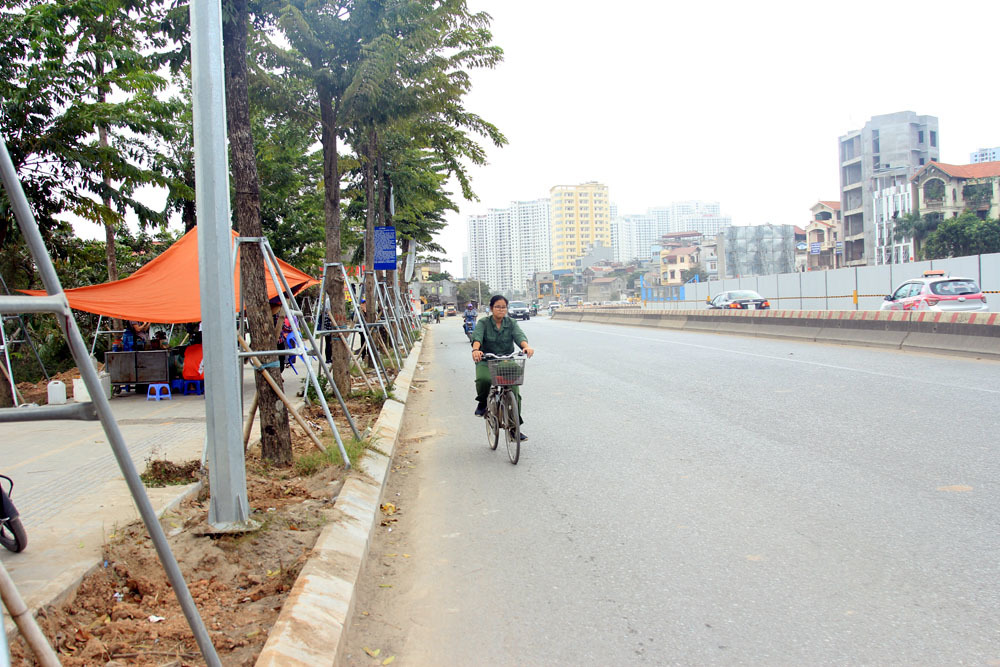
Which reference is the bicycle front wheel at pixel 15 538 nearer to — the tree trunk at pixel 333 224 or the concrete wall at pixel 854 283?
the tree trunk at pixel 333 224

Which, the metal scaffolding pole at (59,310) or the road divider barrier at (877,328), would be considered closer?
the metal scaffolding pole at (59,310)

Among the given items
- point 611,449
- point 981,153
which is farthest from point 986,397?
point 981,153

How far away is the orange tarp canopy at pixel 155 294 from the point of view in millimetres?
13516

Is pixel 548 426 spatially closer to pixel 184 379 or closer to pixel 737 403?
pixel 737 403

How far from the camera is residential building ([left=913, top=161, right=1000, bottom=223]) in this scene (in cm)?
6097

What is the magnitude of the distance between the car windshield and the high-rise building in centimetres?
16721

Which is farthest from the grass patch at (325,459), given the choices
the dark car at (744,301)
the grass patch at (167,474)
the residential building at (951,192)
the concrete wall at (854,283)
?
the residential building at (951,192)

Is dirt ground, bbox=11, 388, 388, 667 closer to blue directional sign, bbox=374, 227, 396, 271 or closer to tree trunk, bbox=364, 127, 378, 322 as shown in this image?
tree trunk, bbox=364, 127, 378, 322

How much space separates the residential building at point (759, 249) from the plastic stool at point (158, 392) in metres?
80.0

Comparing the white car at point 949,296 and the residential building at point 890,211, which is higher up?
the residential building at point 890,211

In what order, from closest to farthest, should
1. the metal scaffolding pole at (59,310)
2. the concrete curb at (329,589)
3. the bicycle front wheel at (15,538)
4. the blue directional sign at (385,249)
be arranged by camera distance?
the metal scaffolding pole at (59,310)
the concrete curb at (329,589)
the bicycle front wheel at (15,538)
the blue directional sign at (385,249)

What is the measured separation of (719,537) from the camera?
5.20 metres

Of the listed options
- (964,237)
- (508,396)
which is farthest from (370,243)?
(964,237)

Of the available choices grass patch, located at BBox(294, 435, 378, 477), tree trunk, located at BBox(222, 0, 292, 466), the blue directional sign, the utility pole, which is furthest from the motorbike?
the blue directional sign
